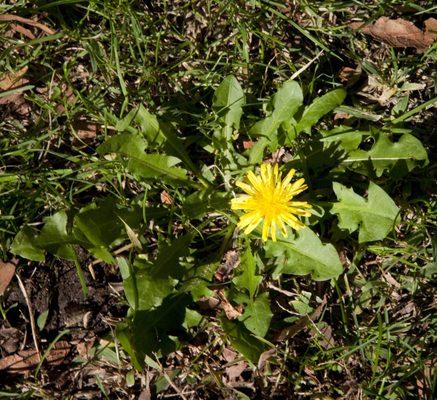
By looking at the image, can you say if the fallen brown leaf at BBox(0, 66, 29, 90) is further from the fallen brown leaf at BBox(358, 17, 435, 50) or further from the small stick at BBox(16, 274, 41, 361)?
the fallen brown leaf at BBox(358, 17, 435, 50)

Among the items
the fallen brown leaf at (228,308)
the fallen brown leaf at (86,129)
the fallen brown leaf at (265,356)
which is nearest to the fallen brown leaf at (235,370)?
the fallen brown leaf at (265,356)

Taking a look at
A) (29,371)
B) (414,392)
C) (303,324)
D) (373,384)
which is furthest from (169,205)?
(414,392)

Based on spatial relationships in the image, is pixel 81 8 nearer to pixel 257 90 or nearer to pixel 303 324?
pixel 257 90

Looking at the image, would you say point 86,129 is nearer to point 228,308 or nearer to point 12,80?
point 12,80

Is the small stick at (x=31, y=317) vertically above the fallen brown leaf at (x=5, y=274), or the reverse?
the fallen brown leaf at (x=5, y=274)

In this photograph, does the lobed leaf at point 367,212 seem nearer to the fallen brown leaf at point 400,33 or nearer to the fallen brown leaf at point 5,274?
the fallen brown leaf at point 400,33

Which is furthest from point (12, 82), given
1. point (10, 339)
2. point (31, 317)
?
point (10, 339)
